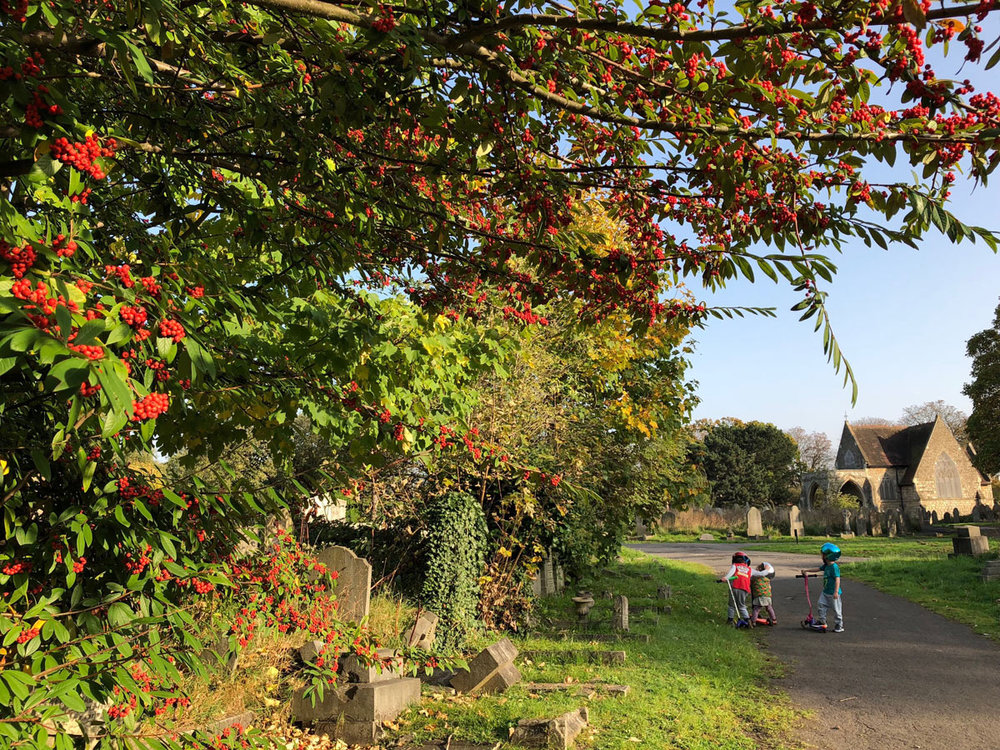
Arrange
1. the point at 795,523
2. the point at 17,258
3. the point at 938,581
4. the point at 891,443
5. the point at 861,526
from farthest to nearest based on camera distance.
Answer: the point at 891,443, the point at 795,523, the point at 861,526, the point at 938,581, the point at 17,258

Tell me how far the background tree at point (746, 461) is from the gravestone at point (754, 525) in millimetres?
7941

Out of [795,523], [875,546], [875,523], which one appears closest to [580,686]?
[875,546]

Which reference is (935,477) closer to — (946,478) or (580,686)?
(946,478)

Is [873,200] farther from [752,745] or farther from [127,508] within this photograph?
[752,745]

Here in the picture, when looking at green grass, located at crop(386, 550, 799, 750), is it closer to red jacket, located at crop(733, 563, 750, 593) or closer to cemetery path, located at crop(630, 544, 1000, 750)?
cemetery path, located at crop(630, 544, 1000, 750)

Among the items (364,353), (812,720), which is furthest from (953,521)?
(364,353)

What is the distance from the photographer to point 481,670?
7.81 m

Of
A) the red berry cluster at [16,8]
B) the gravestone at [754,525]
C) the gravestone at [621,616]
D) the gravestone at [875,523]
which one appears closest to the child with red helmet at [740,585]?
the gravestone at [621,616]

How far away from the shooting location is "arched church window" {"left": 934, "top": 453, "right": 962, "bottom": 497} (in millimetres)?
46500

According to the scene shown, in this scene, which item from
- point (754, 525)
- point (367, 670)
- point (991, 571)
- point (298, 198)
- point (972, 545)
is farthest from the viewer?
point (754, 525)

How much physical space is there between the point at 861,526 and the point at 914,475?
1660cm

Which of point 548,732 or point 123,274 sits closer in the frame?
point 123,274

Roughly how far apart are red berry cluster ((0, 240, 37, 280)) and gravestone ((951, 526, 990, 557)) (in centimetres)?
2127

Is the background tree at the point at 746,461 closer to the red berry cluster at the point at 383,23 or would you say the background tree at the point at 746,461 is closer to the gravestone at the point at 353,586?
the gravestone at the point at 353,586
